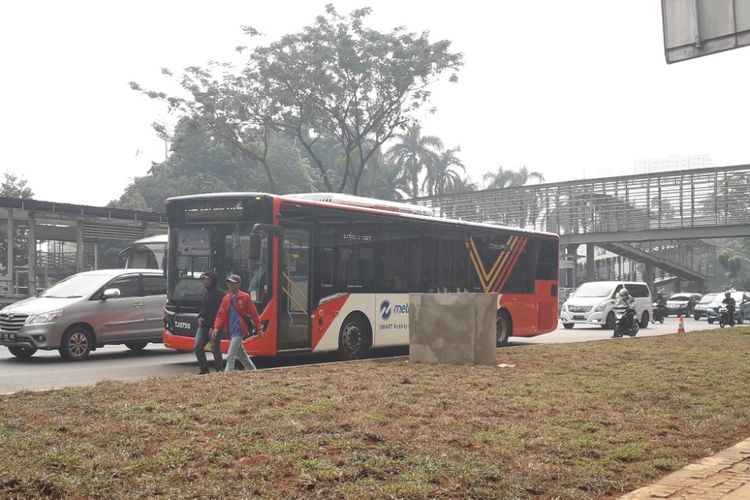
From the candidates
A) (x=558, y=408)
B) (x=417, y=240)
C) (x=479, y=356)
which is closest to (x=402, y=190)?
(x=417, y=240)

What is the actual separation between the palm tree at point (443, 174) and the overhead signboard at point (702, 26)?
188 feet

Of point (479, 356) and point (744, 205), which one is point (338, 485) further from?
point (744, 205)

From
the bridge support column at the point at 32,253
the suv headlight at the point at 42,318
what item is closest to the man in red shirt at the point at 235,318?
the suv headlight at the point at 42,318

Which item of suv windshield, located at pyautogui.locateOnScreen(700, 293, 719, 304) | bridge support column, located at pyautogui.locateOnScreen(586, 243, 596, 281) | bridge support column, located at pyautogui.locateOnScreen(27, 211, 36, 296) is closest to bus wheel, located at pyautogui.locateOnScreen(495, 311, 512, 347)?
bridge support column, located at pyautogui.locateOnScreen(27, 211, 36, 296)

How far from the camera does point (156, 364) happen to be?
16.1 meters

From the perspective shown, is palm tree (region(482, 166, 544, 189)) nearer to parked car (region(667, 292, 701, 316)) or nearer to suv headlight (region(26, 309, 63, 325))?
parked car (region(667, 292, 701, 316))

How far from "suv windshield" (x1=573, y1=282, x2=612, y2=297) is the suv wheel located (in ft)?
64.6

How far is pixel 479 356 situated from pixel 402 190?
5685 cm

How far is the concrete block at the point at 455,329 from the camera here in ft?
45.6

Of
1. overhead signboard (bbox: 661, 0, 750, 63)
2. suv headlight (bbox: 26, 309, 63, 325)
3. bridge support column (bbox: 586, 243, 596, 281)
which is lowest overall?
suv headlight (bbox: 26, 309, 63, 325)

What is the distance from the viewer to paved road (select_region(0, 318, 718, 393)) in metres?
13.0

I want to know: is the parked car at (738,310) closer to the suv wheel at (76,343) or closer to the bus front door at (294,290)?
the bus front door at (294,290)

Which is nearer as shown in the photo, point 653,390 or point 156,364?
point 653,390

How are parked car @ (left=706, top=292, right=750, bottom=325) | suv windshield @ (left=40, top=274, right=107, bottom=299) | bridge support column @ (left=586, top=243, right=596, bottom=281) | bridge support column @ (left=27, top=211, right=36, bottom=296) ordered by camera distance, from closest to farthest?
suv windshield @ (left=40, top=274, right=107, bottom=299) < bridge support column @ (left=27, top=211, right=36, bottom=296) < parked car @ (left=706, top=292, right=750, bottom=325) < bridge support column @ (left=586, top=243, right=596, bottom=281)
